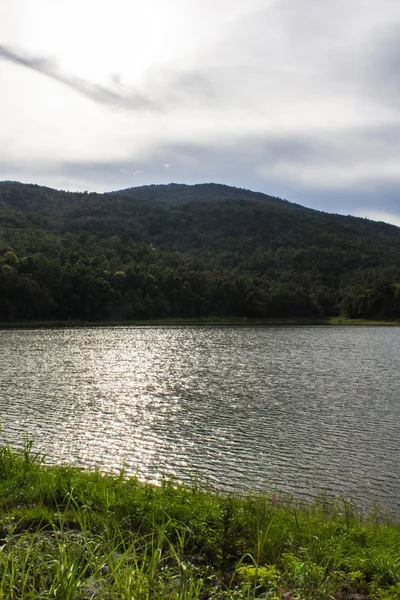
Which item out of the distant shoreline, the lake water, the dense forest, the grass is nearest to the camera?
the grass

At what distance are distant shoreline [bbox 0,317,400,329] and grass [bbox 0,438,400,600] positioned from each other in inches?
3694

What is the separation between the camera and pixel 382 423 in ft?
72.4

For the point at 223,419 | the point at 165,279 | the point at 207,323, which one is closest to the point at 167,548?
the point at 223,419

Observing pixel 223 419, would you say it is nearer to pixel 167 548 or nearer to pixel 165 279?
pixel 167 548

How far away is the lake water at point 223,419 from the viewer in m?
15.6

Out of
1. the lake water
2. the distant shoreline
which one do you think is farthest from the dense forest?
the lake water

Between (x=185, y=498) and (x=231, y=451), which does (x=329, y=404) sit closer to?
(x=231, y=451)

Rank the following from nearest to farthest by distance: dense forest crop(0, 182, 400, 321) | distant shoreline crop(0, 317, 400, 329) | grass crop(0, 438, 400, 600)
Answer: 1. grass crop(0, 438, 400, 600)
2. distant shoreline crop(0, 317, 400, 329)
3. dense forest crop(0, 182, 400, 321)

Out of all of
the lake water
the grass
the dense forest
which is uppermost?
the dense forest

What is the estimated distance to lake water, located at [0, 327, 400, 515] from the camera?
615 inches

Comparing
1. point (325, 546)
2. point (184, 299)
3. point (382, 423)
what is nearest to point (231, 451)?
point (382, 423)

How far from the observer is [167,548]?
7.16 m

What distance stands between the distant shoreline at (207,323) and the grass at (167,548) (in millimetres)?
93829

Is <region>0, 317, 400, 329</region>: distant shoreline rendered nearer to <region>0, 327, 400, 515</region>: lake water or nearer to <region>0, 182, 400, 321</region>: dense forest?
<region>0, 182, 400, 321</region>: dense forest
